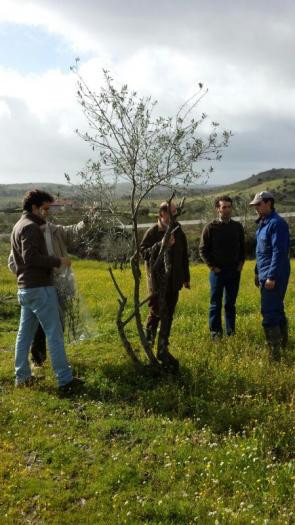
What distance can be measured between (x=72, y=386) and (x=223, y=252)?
3796 millimetres

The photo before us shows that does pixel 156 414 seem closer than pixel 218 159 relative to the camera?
Yes

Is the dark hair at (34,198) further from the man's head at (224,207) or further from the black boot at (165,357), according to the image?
the man's head at (224,207)

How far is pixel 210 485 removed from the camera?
5043 millimetres

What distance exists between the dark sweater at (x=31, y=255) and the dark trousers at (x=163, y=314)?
191cm

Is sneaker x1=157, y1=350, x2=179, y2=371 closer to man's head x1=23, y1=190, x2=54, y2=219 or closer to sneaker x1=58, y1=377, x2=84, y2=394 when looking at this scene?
sneaker x1=58, y1=377, x2=84, y2=394

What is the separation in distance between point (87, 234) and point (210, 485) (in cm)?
460

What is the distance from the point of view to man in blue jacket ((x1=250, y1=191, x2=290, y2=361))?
7.83m

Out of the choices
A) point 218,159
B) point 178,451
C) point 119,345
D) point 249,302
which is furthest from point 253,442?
point 249,302

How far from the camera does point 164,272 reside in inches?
345

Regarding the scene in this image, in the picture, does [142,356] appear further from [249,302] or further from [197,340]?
[249,302]

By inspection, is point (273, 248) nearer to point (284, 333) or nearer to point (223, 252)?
point (223, 252)

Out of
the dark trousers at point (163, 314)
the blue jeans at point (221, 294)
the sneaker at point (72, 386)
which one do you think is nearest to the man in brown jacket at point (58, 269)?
the sneaker at point (72, 386)

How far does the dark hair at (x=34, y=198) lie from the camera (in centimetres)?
760

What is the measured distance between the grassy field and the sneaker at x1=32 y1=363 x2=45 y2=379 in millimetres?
245
